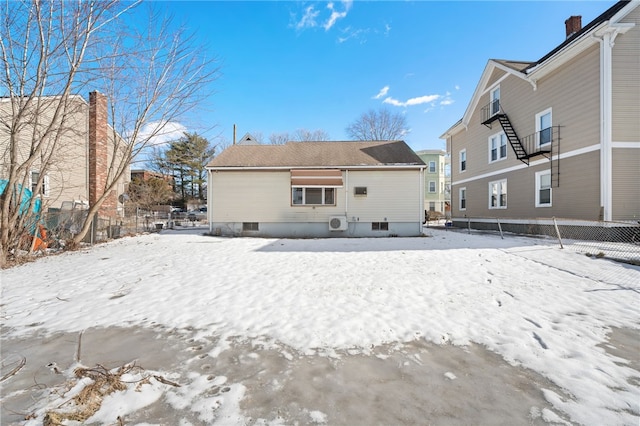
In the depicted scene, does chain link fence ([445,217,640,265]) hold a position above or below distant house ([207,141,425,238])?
below

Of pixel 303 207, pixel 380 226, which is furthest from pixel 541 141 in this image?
pixel 303 207

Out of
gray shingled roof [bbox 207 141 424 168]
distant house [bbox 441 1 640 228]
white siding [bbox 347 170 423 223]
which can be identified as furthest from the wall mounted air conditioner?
distant house [bbox 441 1 640 228]

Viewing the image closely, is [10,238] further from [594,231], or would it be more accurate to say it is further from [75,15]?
[594,231]

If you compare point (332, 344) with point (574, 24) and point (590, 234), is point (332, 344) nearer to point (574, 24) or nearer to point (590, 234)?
point (590, 234)

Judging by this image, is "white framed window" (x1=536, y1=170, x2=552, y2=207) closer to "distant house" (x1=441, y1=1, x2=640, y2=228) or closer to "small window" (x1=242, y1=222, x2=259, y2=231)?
"distant house" (x1=441, y1=1, x2=640, y2=228)

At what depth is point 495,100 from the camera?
16.6m

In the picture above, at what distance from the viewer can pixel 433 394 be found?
2211 millimetres

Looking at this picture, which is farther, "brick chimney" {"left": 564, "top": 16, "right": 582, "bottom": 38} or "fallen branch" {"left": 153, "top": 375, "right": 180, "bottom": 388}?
"brick chimney" {"left": 564, "top": 16, "right": 582, "bottom": 38}

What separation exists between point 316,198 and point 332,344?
10.3 m

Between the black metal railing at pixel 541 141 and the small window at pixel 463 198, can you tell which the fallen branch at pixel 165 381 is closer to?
the black metal railing at pixel 541 141

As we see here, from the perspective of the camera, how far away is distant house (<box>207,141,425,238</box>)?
12.9 metres

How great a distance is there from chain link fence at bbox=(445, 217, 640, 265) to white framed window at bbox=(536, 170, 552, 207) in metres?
1.13

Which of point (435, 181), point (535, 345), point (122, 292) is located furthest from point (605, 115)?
point (435, 181)

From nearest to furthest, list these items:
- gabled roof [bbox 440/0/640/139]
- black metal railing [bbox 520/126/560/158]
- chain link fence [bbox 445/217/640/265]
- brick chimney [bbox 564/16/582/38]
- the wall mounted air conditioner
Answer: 1. chain link fence [bbox 445/217/640/265]
2. gabled roof [bbox 440/0/640/139]
3. black metal railing [bbox 520/126/560/158]
4. the wall mounted air conditioner
5. brick chimney [bbox 564/16/582/38]
